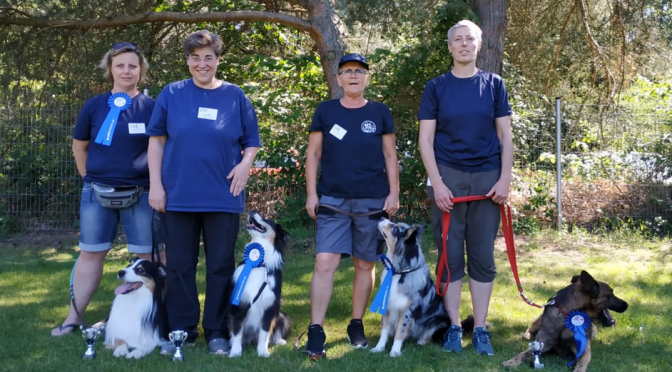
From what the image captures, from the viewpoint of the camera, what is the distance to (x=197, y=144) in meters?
3.63

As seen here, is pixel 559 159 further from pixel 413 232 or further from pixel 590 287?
pixel 413 232

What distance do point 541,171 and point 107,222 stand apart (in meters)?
6.43

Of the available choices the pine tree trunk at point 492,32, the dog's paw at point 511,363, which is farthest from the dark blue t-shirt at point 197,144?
the pine tree trunk at point 492,32

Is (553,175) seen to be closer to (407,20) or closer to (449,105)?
(407,20)

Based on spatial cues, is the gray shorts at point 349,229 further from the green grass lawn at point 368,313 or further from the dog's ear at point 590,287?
the dog's ear at point 590,287

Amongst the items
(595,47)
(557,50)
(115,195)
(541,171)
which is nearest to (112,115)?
(115,195)

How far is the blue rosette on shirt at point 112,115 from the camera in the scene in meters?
3.96

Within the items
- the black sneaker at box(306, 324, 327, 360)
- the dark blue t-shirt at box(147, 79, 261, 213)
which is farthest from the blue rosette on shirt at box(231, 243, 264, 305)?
the black sneaker at box(306, 324, 327, 360)

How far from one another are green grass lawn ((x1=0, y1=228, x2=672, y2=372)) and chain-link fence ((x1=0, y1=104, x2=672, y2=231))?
24.2 inches

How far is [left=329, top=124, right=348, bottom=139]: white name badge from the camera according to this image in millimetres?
3852

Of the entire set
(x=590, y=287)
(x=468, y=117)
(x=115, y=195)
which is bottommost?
(x=590, y=287)

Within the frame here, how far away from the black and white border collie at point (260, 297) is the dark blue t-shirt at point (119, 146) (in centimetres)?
86

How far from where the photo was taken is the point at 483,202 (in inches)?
150

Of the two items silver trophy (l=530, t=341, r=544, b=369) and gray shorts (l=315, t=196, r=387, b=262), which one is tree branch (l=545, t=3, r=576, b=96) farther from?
silver trophy (l=530, t=341, r=544, b=369)
